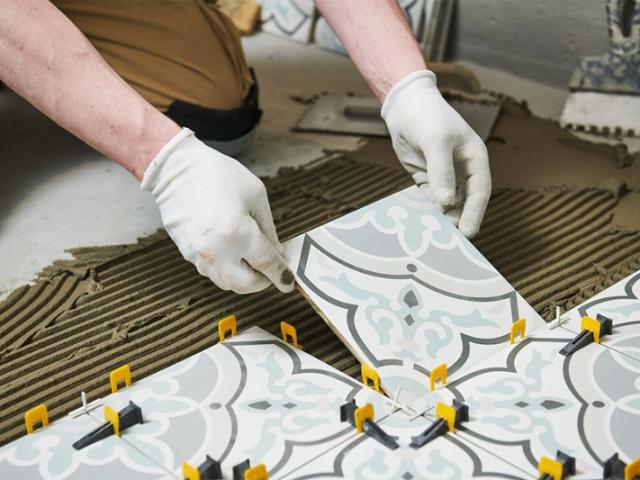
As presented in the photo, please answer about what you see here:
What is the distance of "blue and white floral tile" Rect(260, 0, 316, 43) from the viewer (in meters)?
2.81

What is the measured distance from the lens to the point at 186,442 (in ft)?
3.76

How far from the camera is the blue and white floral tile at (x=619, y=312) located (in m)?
1.32

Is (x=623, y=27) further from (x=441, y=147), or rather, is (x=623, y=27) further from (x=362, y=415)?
(x=362, y=415)

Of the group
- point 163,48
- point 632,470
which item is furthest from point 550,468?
point 163,48

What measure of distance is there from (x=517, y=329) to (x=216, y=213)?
1.61ft

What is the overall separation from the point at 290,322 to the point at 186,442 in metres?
0.39

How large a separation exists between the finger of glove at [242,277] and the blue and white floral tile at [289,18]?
1648mm

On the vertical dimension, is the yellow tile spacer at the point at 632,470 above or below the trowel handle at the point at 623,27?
below

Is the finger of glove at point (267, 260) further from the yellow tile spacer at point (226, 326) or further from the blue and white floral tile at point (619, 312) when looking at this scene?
the blue and white floral tile at point (619, 312)

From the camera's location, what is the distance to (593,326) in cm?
132

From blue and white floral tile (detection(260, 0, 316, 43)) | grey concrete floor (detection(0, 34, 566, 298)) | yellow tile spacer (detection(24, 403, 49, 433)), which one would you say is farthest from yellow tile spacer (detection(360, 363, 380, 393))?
blue and white floral tile (detection(260, 0, 316, 43))

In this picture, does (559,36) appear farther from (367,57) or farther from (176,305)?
(176,305)

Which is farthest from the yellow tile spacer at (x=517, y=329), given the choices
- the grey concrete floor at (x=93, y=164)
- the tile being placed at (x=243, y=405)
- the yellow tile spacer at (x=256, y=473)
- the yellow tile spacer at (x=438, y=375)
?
the grey concrete floor at (x=93, y=164)

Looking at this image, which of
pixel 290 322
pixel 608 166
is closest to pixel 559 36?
pixel 608 166
